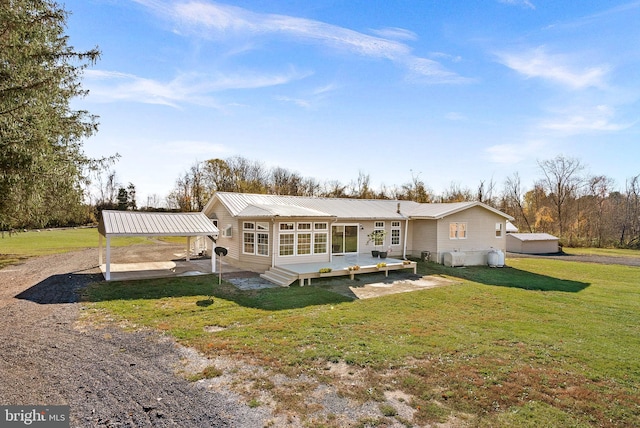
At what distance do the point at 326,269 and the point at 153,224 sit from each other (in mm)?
7549

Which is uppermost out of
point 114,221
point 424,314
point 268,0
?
point 268,0

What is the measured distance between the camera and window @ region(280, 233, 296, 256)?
13883mm

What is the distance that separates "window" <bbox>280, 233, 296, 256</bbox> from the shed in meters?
22.4

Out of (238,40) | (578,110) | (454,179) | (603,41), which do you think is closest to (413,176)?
(454,179)

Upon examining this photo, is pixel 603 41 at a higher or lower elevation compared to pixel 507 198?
higher

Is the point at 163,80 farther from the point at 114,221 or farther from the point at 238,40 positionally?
the point at 114,221

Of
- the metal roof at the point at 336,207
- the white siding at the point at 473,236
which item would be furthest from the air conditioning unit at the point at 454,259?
the metal roof at the point at 336,207

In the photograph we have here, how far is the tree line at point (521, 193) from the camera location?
3362 centimetres

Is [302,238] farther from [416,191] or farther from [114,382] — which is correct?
[416,191]

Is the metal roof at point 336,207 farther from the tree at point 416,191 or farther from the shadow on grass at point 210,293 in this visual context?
the tree at point 416,191

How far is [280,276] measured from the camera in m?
12.6

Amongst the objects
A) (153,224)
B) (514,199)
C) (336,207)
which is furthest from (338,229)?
(514,199)

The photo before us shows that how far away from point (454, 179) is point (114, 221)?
130 ft

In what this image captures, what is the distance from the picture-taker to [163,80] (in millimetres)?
13070
